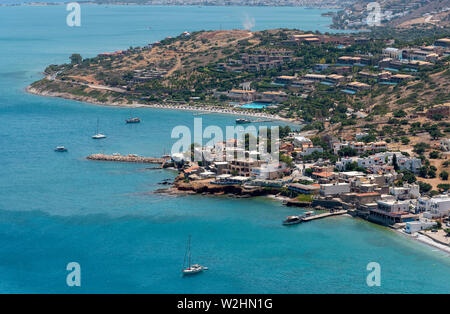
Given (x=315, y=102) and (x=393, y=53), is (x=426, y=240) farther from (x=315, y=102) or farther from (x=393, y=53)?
(x=393, y=53)

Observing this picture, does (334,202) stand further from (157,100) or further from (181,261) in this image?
(157,100)

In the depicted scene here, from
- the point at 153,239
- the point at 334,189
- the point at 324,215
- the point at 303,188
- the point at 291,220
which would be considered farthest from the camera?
the point at 303,188
